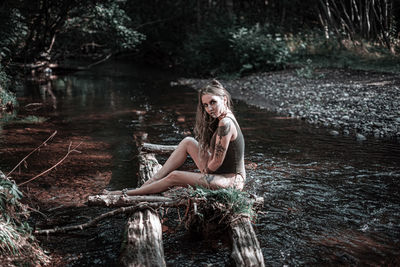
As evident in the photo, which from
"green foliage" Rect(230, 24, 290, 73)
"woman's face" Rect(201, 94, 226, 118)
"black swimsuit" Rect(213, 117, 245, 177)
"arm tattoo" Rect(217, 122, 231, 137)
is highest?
"green foliage" Rect(230, 24, 290, 73)

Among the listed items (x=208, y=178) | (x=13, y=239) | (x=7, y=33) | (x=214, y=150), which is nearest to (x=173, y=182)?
(x=208, y=178)

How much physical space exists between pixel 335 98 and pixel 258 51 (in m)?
6.96

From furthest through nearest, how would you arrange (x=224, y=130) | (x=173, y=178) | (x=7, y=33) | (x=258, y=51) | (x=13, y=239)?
1. (x=258, y=51)
2. (x=7, y=33)
3. (x=173, y=178)
4. (x=224, y=130)
5. (x=13, y=239)

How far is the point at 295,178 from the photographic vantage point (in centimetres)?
540

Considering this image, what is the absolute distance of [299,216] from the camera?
167 inches

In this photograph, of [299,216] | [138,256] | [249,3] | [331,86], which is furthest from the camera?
[249,3]

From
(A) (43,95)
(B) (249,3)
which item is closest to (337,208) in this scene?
(A) (43,95)

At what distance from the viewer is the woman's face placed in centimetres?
388

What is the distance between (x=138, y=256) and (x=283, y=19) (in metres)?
19.8

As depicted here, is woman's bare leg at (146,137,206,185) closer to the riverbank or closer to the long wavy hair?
the long wavy hair

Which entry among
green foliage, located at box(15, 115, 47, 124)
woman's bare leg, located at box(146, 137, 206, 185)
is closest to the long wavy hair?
woman's bare leg, located at box(146, 137, 206, 185)

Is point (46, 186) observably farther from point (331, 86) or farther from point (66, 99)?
point (331, 86)

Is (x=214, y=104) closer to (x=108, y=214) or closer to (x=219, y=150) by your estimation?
(x=219, y=150)

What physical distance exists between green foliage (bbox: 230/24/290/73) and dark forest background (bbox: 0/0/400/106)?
4 cm
